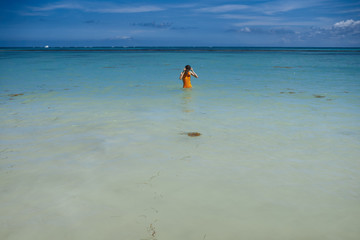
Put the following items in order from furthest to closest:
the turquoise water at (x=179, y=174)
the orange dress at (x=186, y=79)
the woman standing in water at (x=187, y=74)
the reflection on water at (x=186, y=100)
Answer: the orange dress at (x=186, y=79) < the woman standing in water at (x=187, y=74) < the reflection on water at (x=186, y=100) < the turquoise water at (x=179, y=174)

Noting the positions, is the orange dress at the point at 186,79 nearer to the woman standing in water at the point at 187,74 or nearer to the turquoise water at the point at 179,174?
the woman standing in water at the point at 187,74

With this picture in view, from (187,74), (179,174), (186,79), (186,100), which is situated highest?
(187,74)

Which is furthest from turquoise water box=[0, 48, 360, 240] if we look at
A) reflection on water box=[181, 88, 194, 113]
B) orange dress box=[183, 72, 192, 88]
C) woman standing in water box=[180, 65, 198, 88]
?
orange dress box=[183, 72, 192, 88]

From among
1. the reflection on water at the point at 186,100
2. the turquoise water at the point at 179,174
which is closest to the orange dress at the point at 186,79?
the reflection on water at the point at 186,100

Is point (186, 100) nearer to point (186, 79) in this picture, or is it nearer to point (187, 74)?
point (187, 74)

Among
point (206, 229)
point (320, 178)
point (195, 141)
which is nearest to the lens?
point (206, 229)

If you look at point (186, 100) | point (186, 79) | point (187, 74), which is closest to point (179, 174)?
point (186, 100)

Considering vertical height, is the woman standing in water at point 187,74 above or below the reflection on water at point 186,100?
above

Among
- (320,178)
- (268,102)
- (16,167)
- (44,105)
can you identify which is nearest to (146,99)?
(44,105)

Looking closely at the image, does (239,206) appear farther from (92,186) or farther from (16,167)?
(16,167)

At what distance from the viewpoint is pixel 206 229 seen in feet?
9.77

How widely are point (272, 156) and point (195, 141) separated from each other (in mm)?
1566

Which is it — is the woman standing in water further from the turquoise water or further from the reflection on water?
the turquoise water

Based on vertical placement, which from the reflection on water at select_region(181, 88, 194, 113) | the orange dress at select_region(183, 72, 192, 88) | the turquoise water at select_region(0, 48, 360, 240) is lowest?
the turquoise water at select_region(0, 48, 360, 240)
